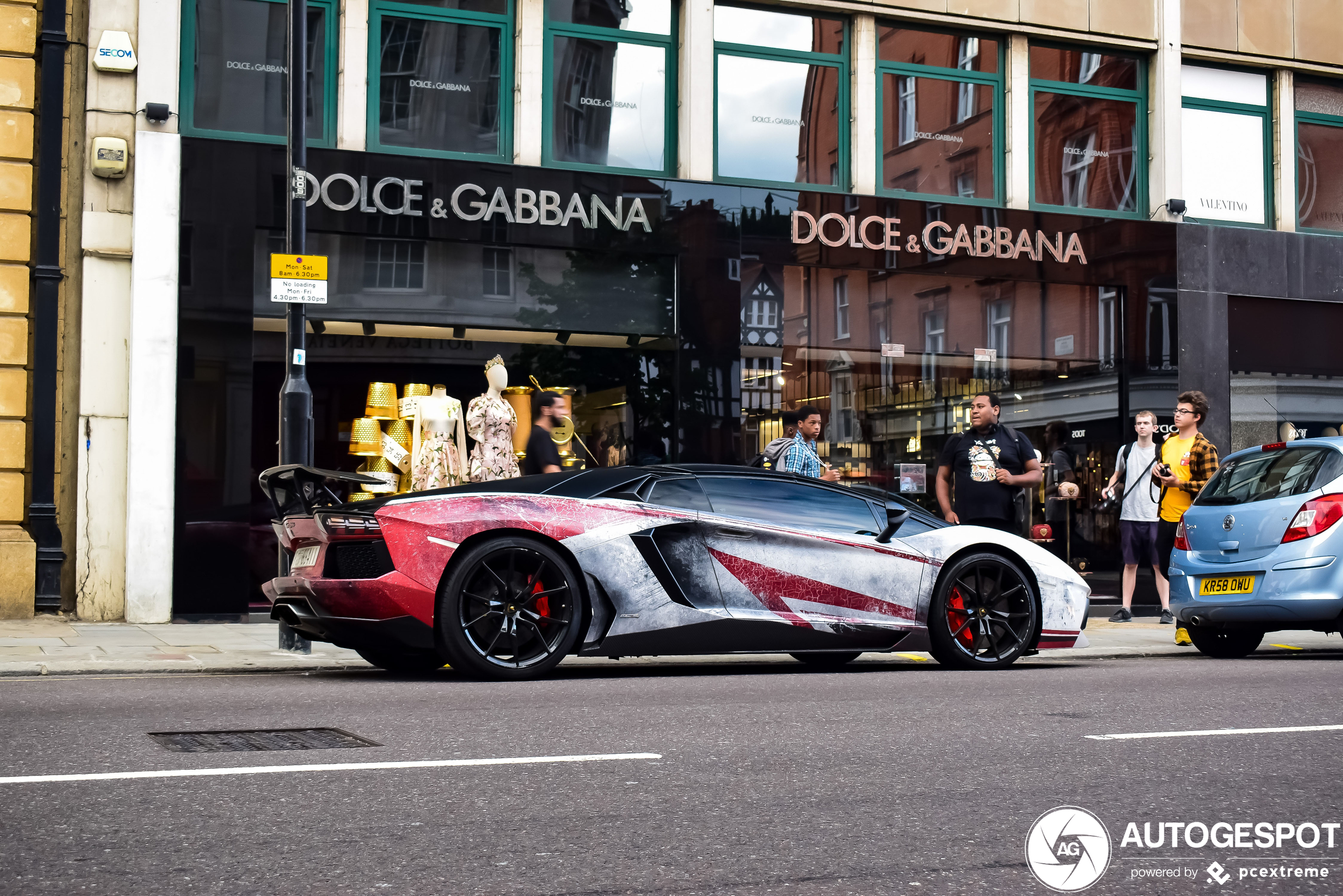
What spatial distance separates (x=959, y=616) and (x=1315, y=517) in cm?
279

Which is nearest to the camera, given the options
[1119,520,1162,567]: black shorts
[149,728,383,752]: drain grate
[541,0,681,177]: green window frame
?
[149,728,383,752]: drain grate

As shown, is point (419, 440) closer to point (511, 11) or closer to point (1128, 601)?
point (511, 11)

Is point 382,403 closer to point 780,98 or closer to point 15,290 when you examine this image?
point 15,290

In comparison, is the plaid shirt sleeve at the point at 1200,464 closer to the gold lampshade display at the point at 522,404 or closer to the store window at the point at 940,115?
the store window at the point at 940,115

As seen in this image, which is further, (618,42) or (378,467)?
(618,42)

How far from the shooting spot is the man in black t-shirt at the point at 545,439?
432 inches

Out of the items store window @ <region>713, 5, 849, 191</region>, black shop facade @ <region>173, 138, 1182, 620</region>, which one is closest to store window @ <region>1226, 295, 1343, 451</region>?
black shop facade @ <region>173, 138, 1182, 620</region>

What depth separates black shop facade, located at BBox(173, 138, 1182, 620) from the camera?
13680 millimetres

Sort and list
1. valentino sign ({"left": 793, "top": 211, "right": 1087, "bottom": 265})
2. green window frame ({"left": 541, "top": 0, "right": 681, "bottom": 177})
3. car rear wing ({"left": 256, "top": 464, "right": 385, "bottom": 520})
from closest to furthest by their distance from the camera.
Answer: car rear wing ({"left": 256, "top": 464, "right": 385, "bottom": 520}) < green window frame ({"left": 541, "top": 0, "right": 681, "bottom": 177}) < valentino sign ({"left": 793, "top": 211, "right": 1087, "bottom": 265})

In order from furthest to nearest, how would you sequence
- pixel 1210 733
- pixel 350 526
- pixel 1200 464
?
pixel 1200 464
pixel 350 526
pixel 1210 733

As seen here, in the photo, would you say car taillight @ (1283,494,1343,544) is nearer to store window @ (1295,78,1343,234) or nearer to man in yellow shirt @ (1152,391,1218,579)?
man in yellow shirt @ (1152,391,1218,579)

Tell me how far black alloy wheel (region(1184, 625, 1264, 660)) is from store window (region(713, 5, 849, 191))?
6.83 m

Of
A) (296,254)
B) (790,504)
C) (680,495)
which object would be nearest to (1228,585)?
(790,504)

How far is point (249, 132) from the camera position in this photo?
14.1 metres
